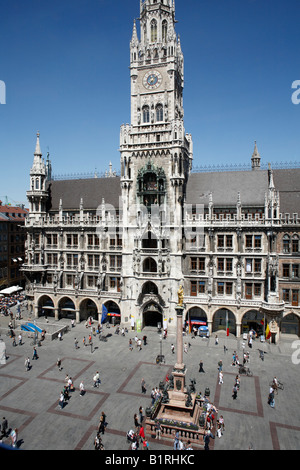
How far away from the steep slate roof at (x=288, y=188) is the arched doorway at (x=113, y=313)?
111 ft

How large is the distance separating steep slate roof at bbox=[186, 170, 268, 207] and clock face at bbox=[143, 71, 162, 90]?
1765 centimetres

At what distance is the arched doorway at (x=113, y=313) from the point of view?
60.8 m

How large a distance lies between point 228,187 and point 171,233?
44.5ft

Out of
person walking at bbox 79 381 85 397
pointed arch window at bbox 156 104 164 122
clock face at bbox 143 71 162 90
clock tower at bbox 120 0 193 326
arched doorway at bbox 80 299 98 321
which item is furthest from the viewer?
arched doorway at bbox 80 299 98 321

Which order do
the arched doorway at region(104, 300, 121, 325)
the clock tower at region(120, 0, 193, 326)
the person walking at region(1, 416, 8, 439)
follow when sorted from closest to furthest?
the person walking at region(1, 416, 8, 439) → the clock tower at region(120, 0, 193, 326) → the arched doorway at region(104, 300, 121, 325)

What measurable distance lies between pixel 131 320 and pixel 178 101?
40.7m

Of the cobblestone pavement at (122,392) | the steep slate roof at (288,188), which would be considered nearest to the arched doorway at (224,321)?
the cobblestone pavement at (122,392)

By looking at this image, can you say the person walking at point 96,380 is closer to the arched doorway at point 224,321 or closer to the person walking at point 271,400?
the person walking at point 271,400

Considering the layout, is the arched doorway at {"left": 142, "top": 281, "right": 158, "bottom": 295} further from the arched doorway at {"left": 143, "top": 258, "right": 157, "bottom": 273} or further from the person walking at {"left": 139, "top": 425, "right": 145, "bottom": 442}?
the person walking at {"left": 139, "top": 425, "right": 145, "bottom": 442}

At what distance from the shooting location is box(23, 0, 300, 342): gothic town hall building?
54219mm

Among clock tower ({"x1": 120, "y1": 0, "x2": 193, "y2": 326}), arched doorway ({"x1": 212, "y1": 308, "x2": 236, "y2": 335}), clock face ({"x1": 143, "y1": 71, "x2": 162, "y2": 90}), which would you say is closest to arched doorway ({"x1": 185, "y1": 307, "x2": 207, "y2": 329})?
arched doorway ({"x1": 212, "y1": 308, "x2": 236, "y2": 335})

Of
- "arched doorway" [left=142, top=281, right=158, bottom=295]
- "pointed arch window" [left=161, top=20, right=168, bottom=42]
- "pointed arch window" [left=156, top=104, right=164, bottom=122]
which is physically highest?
"pointed arch window" [left=161, top=20, right=168, bottom=42]

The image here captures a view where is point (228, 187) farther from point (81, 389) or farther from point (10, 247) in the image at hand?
point (10, 247)

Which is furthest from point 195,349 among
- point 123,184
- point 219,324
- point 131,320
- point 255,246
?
point 123,184
